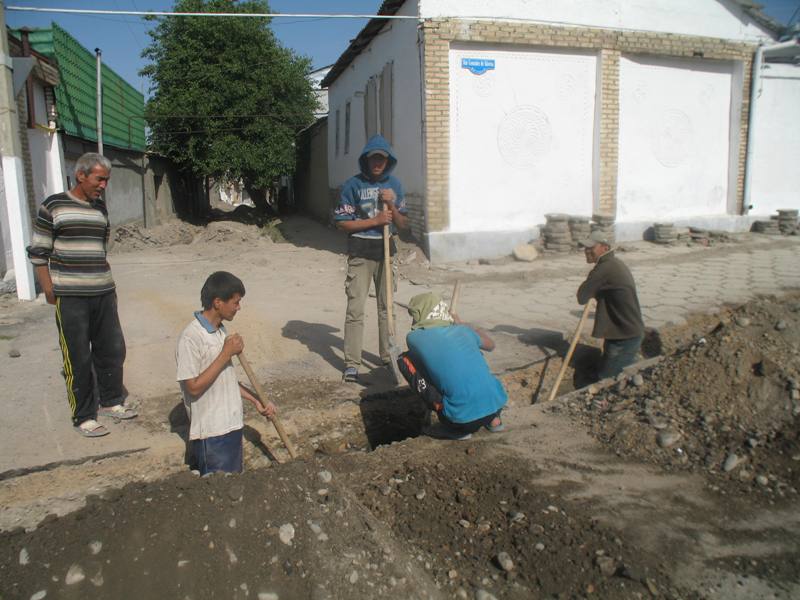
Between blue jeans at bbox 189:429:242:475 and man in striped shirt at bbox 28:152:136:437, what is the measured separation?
993mm

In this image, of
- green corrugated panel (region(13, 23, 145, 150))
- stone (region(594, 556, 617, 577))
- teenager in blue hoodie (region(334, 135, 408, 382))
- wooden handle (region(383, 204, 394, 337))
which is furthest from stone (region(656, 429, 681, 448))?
green corrugated panel (region(13, 23, 145, 150))

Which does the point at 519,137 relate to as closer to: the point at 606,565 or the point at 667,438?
the point at 667,438

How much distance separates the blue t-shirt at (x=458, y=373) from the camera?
346 cm

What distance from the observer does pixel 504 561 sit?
→ 244 cm

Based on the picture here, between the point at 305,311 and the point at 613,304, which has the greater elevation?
the point at 613,304

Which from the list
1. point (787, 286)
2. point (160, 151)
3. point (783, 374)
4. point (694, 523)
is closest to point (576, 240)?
point (787, 286)

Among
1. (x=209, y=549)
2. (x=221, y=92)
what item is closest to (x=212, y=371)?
(x=209, y=549)

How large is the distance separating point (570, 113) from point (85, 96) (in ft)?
32.0

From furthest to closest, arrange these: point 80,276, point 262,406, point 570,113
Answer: point 570,113 → point 80,276 → point 262,406

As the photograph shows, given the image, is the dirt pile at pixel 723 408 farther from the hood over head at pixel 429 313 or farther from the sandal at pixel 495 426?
the hood over head at pixel 429 313

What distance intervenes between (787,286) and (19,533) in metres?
8.44

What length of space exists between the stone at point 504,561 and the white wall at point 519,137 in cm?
810

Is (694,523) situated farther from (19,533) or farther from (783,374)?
(19,533)

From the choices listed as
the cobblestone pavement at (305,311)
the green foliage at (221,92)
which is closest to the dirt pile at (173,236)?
the cobblestone pavement at (305,311)
